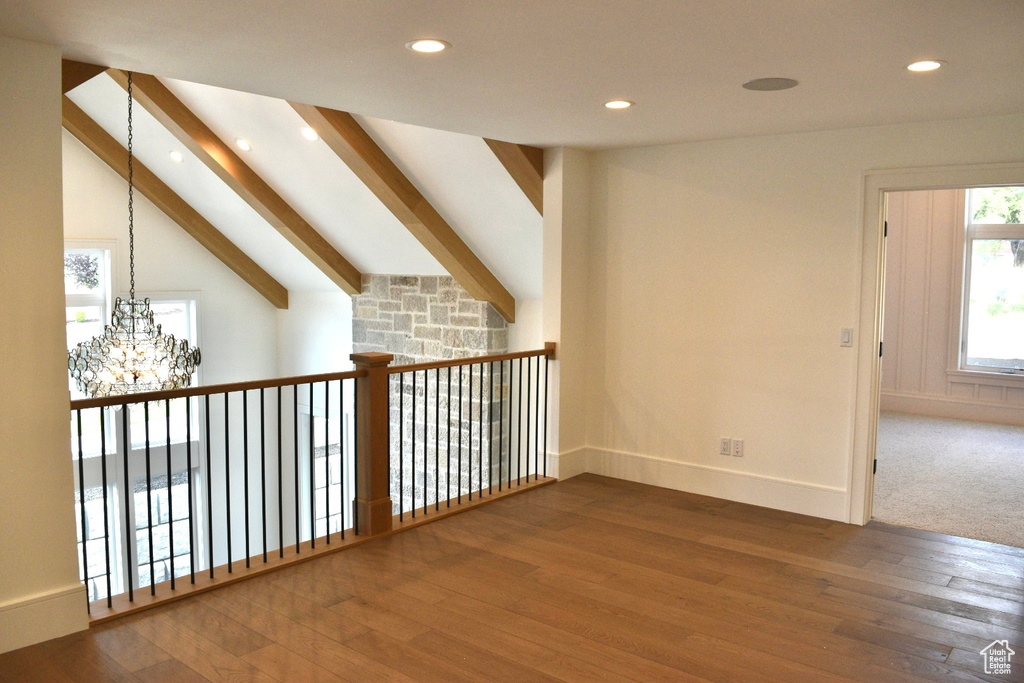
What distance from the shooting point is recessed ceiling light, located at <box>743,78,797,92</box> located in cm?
324

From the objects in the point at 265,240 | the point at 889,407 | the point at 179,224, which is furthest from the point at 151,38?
the point at 889,407

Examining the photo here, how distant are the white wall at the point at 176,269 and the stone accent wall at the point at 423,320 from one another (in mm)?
1536

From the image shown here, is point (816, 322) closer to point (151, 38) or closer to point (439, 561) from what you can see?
point (439, 561)

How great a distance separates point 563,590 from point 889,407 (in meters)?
5.94

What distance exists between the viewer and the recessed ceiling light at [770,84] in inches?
127

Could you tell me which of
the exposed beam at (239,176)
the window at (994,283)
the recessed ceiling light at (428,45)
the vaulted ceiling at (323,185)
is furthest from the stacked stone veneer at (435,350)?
the window at (994,283)

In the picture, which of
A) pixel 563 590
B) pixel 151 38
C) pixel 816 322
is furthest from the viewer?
pixel 816 322

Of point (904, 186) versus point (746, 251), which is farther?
point (746, 251)

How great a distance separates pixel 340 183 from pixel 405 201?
0.68 m

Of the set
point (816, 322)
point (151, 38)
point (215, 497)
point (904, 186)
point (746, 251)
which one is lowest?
point (215, 497)

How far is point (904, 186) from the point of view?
421 centimetres

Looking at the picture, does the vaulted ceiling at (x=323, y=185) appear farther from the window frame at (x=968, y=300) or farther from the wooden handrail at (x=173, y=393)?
the window frame at (x=968, y=300)

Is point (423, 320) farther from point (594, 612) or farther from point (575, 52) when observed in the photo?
point (575, 52)

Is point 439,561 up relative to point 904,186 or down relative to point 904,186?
down
